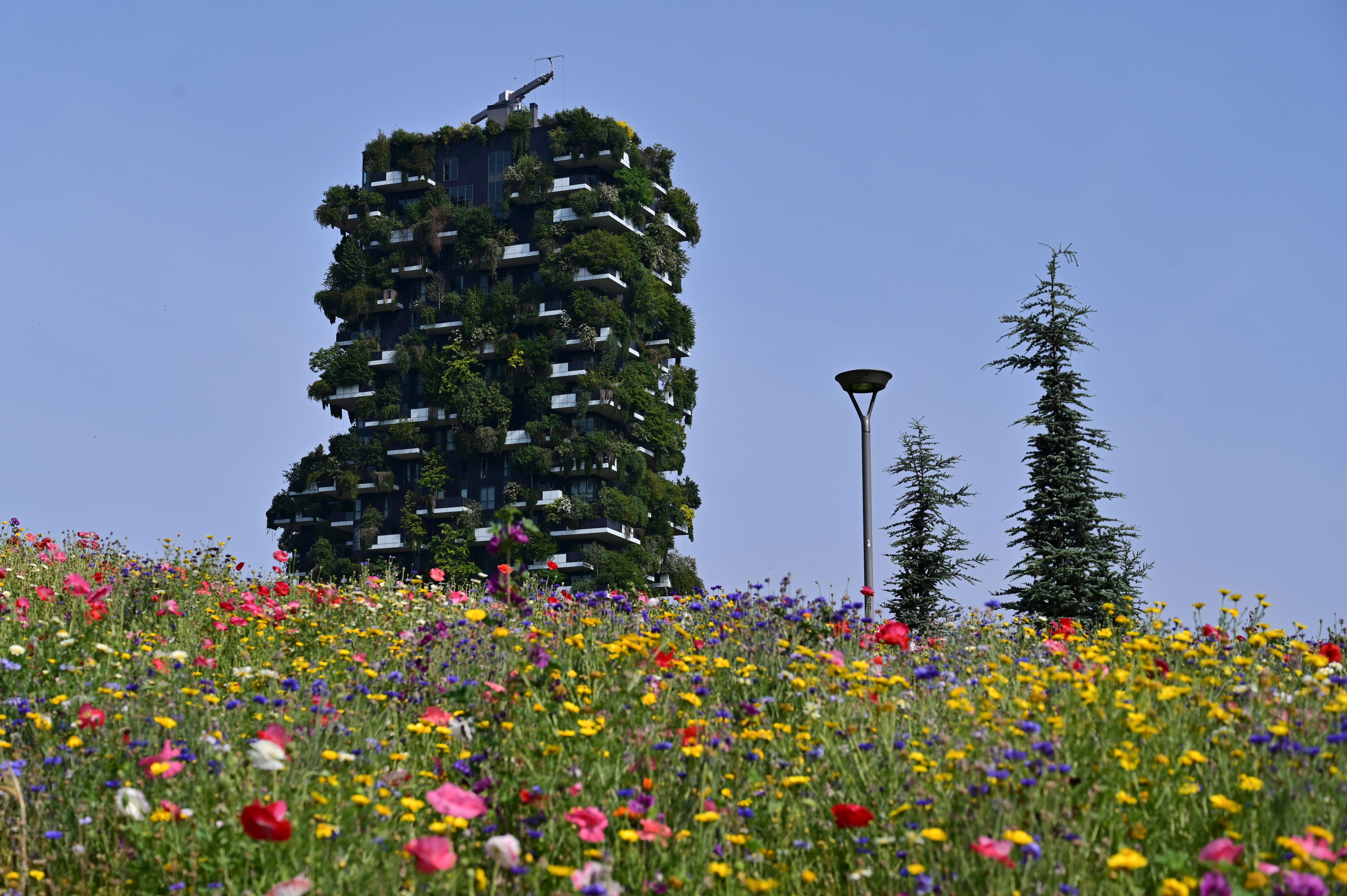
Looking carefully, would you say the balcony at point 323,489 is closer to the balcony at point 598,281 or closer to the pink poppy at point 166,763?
the balcony at point 598,281

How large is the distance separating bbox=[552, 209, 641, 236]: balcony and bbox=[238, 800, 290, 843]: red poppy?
61490 millimetres

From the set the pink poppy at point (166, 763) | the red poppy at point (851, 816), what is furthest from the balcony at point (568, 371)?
the red poppy at point (851, 816)

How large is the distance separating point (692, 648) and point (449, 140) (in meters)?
66.4

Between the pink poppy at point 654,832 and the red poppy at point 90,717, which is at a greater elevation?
the red poppy at point 90,717

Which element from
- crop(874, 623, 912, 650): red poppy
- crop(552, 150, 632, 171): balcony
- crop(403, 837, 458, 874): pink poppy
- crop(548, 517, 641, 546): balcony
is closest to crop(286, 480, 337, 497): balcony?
crop(548, 517, 641, 546): balcony

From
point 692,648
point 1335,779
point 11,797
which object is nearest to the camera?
point 1335,779

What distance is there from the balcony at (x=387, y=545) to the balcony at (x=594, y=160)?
22.0 meters

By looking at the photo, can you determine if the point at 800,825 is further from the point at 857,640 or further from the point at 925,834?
the point at 857,640

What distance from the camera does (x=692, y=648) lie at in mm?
8148

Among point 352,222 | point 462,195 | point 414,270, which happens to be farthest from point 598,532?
point 352,222

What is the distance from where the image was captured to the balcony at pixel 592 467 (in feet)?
199

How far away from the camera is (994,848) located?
166 inches

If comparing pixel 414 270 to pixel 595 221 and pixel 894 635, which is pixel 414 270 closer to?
pixel 595 221

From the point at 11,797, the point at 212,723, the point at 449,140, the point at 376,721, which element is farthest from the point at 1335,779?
the point at 449,140
